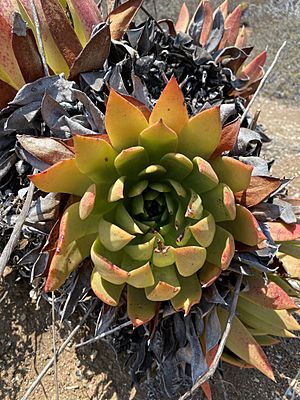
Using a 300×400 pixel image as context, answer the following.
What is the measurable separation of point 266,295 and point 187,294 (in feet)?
0.53

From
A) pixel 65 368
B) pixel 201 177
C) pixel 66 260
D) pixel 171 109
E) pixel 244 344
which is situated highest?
pixel 171 109

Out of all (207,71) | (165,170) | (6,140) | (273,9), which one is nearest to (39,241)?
(6,140)

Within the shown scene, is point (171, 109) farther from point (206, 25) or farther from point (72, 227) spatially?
point (206, 25)

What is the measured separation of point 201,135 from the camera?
85cm

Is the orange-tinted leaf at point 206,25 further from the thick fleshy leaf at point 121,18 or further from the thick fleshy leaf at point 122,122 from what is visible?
the thick fleshy leaf at point 122,122

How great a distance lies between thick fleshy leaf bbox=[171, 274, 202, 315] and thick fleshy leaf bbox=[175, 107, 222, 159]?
20 cm

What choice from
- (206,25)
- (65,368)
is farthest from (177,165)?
(65,368)

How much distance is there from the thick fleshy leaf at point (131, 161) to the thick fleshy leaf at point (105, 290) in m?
0.16

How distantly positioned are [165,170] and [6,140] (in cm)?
34

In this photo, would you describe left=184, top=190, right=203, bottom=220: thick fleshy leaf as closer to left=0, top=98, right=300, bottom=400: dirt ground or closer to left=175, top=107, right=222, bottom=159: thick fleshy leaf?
left=175, top=107, right=222, bottom=159: thick fleshy leaf

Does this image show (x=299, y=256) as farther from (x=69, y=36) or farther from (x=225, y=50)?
(x=69, y=36)

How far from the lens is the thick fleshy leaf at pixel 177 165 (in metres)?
0.84

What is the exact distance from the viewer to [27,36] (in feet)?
3.20

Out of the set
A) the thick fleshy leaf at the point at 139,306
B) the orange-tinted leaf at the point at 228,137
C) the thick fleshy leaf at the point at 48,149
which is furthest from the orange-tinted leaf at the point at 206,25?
the thick fleshy leaf at the point at 139,306
